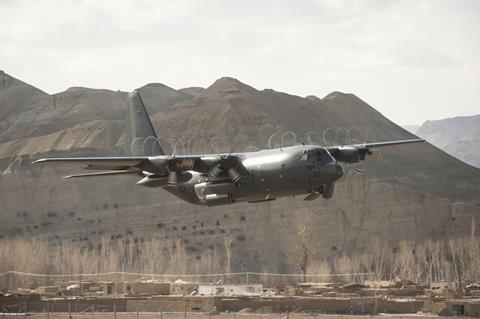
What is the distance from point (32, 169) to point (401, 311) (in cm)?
10768

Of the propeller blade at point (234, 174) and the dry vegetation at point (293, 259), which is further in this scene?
the dry vegetation at point (293, 259)

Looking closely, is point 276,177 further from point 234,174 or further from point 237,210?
point 237,210

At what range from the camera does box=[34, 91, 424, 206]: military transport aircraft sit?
5253 centimetres

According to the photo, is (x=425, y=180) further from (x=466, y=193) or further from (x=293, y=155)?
(x=293, y=155)

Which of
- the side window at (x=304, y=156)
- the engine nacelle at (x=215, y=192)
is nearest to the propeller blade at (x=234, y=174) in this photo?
→ the engine nacelle at (x=215, y=192)

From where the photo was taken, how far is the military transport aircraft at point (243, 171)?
52531mm

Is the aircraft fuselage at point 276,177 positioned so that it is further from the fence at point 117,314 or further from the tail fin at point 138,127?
the tail fin at point 138,127

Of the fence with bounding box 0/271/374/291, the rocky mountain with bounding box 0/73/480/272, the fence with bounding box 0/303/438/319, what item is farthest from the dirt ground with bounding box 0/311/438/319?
the rocky mountain with bounding box 0/73/480/272

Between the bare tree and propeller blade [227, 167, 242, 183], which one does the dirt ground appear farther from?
the bare tree

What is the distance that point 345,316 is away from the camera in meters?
59.8

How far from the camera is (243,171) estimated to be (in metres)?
54.3

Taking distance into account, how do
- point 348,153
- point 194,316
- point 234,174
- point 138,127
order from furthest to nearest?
point 138,127 → point 194,316 → point 348,153 → point 234,174

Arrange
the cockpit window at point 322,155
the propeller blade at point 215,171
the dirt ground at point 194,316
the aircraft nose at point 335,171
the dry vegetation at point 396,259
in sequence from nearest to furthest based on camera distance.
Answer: the aircraft nose at point 335,171
the cockpit window at point 322,155
the propeller blade at point 215,171
the dirt ground at point 194,316
the dry vegetation at point 396,259

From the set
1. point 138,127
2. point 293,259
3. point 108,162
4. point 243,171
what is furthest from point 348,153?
point 293,259
